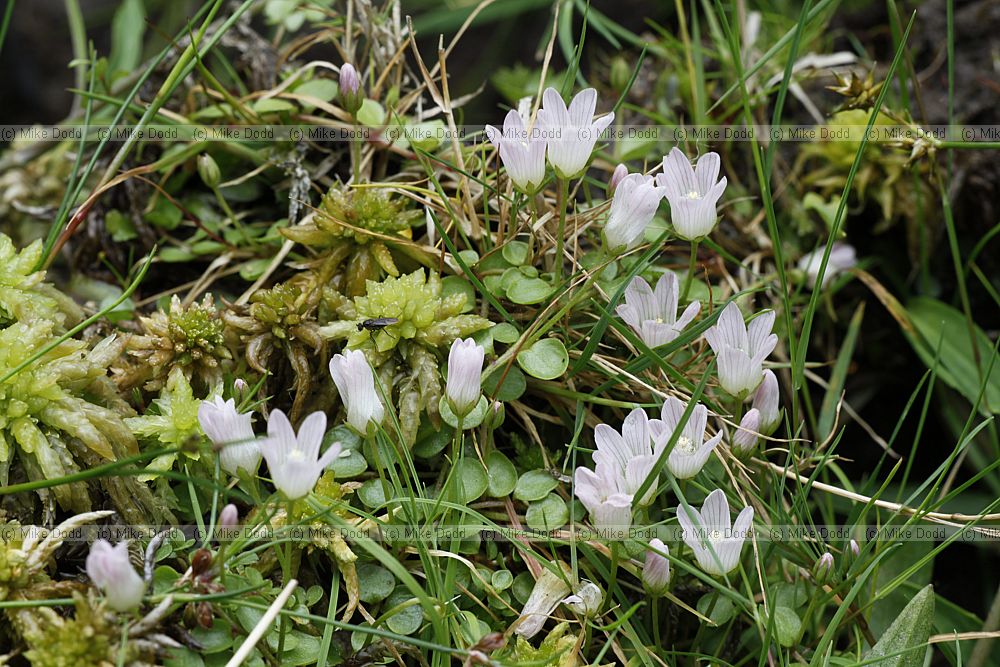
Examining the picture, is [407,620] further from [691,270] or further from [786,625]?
[691,270]

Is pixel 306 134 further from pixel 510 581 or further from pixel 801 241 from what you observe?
pixel 801 241

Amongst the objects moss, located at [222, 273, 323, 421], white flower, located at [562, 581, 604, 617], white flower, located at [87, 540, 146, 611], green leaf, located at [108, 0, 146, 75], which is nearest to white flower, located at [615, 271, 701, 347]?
white flower, located at [562, 581, 604, 617]

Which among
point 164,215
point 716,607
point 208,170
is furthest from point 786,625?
point 164,215

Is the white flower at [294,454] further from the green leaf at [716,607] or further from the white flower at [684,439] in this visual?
the green leaf at [716,607]

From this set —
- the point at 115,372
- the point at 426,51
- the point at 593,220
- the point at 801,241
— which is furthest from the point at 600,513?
the point at 426,51

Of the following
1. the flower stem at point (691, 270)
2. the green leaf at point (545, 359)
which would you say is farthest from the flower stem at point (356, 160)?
the flower stem at point (691, 270)

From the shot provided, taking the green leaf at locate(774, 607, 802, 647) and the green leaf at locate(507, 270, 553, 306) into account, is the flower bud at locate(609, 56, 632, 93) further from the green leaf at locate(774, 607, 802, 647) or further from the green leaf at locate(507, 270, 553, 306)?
the green leaf at locate(774, 607, 802, 647)
